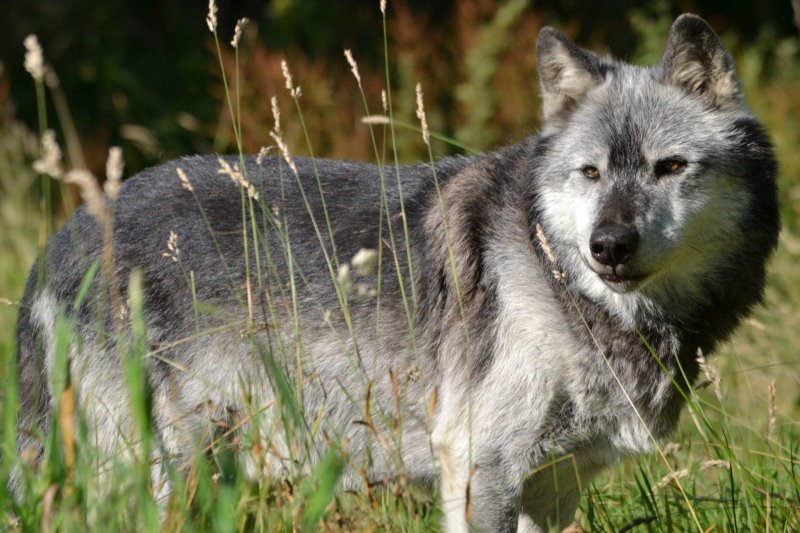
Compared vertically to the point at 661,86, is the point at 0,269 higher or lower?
higher

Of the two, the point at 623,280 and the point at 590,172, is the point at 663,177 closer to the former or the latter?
the point at 590,172

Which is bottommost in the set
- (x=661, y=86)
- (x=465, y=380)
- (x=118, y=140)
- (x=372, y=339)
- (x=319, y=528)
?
(x=319, y=528)

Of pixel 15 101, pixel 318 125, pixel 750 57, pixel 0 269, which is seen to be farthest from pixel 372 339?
pixel 15 101

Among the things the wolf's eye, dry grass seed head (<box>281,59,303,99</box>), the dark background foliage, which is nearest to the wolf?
the wolf's eye

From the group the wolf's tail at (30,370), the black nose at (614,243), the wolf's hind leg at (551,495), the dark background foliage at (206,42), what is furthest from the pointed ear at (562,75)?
the dark background foliage at (206,42)

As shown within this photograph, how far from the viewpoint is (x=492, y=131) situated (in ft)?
30.0

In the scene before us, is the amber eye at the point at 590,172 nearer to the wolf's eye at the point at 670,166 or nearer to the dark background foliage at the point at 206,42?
the wolf's eye at the point at 670,166

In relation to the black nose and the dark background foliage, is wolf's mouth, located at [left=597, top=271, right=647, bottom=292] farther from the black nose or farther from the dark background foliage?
the dark background foliage

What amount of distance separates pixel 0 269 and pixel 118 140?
425 centimetres

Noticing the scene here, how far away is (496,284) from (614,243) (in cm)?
56

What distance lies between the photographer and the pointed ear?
3.54 meters

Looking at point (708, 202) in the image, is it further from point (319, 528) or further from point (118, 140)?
point (118, 140)

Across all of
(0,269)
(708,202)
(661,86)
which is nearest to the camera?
(708,202)

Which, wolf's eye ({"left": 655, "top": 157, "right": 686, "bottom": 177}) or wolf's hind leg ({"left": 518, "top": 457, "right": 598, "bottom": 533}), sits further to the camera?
wolf's hind leg ({"left": 518, "top": 457, "right": 598, "bottom": 533})
